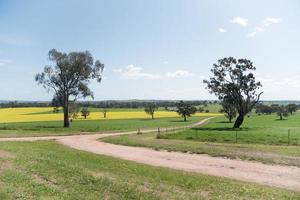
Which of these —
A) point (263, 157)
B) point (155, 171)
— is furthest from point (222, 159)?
point (155, 171)

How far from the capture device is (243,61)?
60438 mm

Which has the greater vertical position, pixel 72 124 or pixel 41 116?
pixel 41 116

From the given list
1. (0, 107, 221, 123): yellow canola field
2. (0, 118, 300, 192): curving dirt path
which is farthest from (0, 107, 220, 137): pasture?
(0, 118, 300, 192): curving dirt path

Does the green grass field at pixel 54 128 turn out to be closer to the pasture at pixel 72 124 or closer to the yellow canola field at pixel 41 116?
the pasture at pixel 72 124

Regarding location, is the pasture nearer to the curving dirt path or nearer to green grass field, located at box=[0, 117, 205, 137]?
green grass field, located at box=[0, 117, 205, 137]

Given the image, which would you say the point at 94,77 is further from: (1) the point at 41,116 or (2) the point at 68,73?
(1) the point at 41,116

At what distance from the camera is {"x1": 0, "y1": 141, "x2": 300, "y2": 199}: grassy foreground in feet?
44.0

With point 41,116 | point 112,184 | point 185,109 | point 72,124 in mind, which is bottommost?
point 72,124

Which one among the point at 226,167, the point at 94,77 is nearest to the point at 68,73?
the point at 94,77

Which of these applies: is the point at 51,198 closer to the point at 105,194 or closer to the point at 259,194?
the point at 105,194

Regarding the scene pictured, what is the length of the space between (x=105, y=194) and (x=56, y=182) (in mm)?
2932

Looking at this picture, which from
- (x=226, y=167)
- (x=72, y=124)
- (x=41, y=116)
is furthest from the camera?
(x=41, y=116)

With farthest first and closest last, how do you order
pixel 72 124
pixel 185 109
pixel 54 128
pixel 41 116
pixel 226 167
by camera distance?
pixel 41 116 < pixel 185 109 < pixel 72 124 < pixel 54 128 < pixel 226 167

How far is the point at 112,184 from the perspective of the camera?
1487 cm
